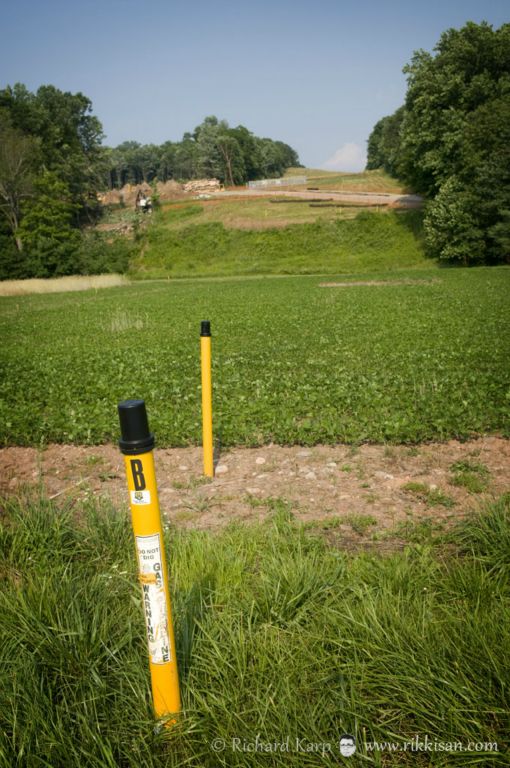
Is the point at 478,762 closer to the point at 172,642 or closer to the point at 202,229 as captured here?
the point at 172,642

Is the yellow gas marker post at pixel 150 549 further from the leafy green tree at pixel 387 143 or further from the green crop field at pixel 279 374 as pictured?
the leafy green tree at pixel 387 143

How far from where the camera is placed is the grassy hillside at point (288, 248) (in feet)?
146

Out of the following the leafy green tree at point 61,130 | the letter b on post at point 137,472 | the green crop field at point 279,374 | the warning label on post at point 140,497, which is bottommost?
the green crop field at point 279,374

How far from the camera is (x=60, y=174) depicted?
69188mm

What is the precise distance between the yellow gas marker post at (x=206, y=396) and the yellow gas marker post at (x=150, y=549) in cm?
291

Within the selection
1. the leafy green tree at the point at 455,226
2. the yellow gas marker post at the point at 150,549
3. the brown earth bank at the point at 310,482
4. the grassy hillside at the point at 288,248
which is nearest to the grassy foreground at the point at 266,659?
the yellow gas marker post at the point at 150,549

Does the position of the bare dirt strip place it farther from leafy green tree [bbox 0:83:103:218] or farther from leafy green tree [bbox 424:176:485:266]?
leafy green tree [bbox 0:83:103:218]

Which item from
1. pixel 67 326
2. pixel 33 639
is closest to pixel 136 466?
pixel 33 639

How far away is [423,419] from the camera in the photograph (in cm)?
646

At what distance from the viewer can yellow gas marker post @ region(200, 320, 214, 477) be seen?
15.6 feet

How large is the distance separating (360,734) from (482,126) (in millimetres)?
46398

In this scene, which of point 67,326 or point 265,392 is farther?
point 67,326

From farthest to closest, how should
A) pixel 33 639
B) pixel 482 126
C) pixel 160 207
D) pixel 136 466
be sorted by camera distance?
pixel 160 207, pixel 482 126, pixel 33 639, pixel 136 466

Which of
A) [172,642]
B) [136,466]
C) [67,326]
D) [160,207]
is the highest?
[160,207]
